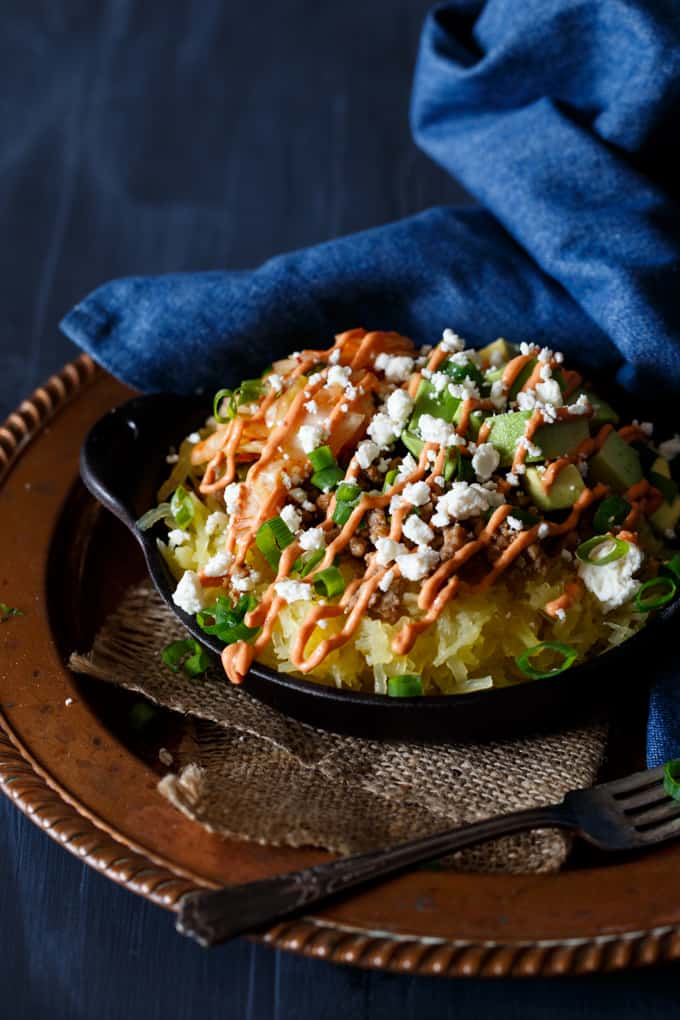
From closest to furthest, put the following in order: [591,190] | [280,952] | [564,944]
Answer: [564,944] < [280,952] < [591,190]

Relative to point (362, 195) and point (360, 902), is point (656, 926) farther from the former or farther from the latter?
point (362, 195)

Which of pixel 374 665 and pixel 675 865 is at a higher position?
pixel 374 665

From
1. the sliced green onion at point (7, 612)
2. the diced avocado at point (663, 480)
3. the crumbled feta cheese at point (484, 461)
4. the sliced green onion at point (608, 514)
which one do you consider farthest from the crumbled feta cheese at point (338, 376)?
the sliced green onion at point (7, 612)

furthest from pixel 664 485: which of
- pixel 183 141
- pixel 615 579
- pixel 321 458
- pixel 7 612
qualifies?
pixel 183 141

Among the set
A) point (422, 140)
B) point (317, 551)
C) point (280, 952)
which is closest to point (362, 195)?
point (422, 140)

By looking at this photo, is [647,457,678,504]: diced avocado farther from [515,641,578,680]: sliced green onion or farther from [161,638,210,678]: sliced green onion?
[161,638,210,678]: sliced green onion
